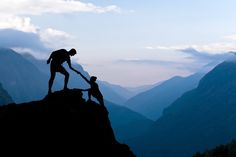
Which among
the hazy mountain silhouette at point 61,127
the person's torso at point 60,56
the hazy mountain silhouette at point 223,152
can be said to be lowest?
the hazy mountain silhouette at point 223,152

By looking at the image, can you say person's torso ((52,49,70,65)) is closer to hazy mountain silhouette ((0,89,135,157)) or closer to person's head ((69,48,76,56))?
person's head ((69,48,76,56))

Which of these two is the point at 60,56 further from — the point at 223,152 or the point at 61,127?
the point at 223,152

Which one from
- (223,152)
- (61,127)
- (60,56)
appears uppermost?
(60,56)

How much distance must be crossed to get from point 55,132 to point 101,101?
23.1ft

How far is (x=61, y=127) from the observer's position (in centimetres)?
2842

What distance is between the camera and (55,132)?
27.8 metres

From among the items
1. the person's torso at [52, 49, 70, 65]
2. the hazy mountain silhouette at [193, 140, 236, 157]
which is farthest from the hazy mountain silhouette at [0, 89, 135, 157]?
the hazy mountain silhouette at [193, 140, 236, 157]

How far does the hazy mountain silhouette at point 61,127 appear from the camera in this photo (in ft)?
88.3

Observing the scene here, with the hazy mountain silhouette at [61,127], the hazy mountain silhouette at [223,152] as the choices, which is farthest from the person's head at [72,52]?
the hazy mountain silhouette at [223,152]

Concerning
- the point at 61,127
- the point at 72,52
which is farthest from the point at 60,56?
the point at 61,127

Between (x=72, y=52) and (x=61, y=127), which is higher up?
(x=72, y=52)

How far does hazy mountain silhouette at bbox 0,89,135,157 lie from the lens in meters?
26.9

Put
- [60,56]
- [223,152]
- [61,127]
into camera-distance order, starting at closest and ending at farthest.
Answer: [61,127], [60,56], [223,152]

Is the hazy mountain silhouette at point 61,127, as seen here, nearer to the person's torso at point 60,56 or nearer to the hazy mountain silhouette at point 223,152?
the person's torso at point 60,56
